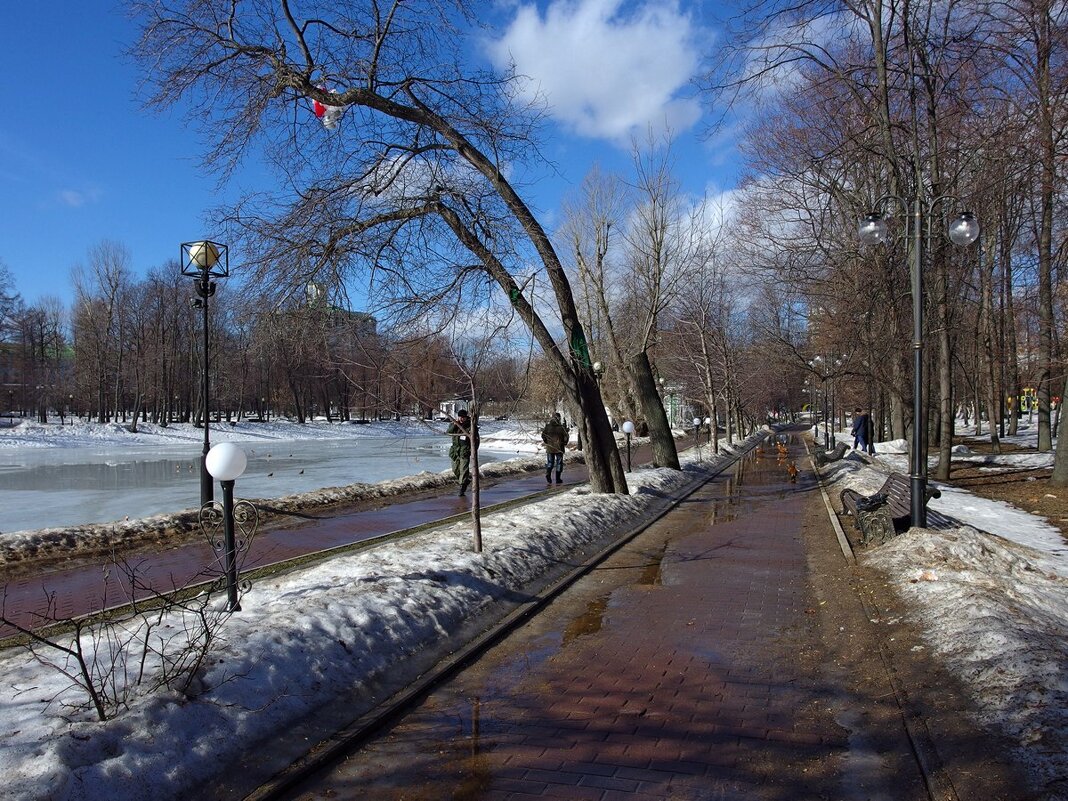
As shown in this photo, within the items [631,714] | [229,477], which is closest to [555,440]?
[229,477]

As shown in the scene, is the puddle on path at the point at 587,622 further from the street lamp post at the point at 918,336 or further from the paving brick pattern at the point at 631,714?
the street lamp post at the point at 918,336

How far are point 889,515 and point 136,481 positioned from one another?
62.8 feet

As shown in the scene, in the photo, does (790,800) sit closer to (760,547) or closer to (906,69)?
(760,547)

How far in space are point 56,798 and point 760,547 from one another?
9170mm

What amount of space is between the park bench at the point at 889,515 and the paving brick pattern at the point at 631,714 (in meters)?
2.52

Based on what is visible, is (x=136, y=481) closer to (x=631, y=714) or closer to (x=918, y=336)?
(x=918, y=336)

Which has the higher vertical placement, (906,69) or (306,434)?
(906,69)

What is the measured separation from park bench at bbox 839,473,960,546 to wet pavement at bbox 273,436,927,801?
2400mm

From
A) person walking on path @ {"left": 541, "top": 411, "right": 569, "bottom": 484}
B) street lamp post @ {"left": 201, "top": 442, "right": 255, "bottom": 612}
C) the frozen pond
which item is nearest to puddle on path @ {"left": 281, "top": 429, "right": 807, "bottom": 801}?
street lamp post @ {"left": 201, "top": 442, "right": 255, "bottom": 612}

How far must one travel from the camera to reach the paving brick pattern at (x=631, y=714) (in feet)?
12.6

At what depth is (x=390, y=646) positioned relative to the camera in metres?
5.63

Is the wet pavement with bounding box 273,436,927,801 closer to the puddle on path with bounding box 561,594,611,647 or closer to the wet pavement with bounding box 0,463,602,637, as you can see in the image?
the puddle on path with bounding box 561,594,611,647

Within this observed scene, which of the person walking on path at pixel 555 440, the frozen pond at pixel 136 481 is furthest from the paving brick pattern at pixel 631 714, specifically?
the person walking on path at pixel 555 440

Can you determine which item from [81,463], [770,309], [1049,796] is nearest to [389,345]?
[1049,796]
